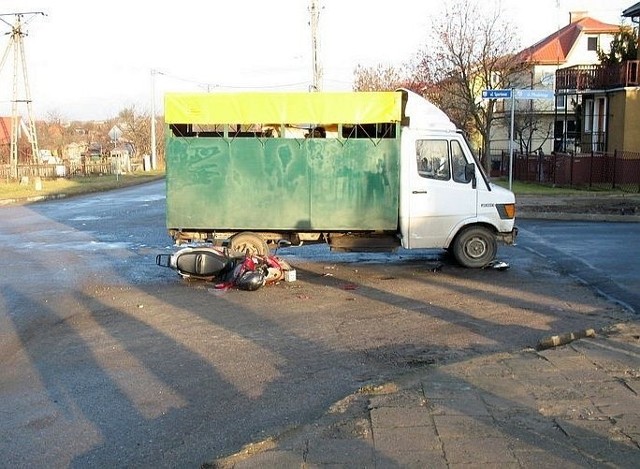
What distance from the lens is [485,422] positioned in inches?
202

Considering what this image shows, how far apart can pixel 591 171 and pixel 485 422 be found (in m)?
Answer: 29.5

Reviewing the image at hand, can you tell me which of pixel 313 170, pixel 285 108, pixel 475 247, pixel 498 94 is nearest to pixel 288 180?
pixel 313 170

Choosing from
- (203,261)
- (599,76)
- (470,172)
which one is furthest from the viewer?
(599,76)

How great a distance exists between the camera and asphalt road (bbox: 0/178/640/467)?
18.2ft

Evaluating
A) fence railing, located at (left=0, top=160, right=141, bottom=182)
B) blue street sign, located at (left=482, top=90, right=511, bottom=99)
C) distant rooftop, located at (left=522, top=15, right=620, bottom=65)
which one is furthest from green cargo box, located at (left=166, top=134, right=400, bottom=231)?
distant rooftop, located at (left=522, top=15, right=620, bottom=65)

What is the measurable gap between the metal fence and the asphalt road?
18.3 metres

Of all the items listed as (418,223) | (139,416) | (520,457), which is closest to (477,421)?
(520,457)

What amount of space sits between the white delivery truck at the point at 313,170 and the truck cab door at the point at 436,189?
2cm

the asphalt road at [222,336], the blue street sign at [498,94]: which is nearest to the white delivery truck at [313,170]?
the asphalt road at [222,336]

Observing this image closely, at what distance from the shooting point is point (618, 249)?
1476 centimetres

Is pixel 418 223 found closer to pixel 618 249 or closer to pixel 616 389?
pixel 618 249

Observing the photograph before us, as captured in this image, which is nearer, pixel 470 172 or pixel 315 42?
pixel 470 172

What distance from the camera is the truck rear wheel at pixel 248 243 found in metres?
12.7

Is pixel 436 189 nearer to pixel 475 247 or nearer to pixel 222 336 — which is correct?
pixel 475 247
